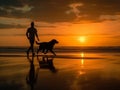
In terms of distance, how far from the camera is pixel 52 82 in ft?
31.3

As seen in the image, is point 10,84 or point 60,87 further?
point 10,84

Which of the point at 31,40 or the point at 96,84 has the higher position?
the point at 31,40

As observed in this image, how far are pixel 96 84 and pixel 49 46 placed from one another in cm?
1361

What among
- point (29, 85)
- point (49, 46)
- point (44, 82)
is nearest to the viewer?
point (29, 85)

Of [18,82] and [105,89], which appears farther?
[18,82]

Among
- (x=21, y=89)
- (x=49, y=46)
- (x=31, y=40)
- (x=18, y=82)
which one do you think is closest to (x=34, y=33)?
(x=31, y=40)

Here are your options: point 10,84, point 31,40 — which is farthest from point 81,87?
point 31,40

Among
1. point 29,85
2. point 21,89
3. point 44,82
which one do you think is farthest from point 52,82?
point 21,89

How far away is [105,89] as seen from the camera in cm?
828

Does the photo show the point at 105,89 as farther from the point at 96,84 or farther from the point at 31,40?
the point at 31,40

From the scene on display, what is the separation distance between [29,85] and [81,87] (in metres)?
1.48

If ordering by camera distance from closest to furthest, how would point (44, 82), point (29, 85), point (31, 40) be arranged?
point (29, 85)
point (44, 82)
point (31, 40)

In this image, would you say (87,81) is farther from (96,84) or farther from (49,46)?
(49,46)

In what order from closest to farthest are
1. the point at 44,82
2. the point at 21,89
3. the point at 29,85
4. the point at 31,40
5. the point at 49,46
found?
the point at 21,89, the point at 29,85, the point at 44,82, the point at 31,40, the point at 49,46
